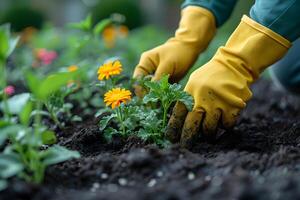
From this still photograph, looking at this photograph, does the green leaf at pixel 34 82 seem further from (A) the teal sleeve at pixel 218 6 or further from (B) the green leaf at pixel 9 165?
(A) the teal sleeve at pixel 218 6

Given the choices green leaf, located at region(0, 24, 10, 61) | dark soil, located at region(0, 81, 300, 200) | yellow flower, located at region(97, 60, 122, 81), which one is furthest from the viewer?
yellow flower, located at region(97, 60, 122, 81)

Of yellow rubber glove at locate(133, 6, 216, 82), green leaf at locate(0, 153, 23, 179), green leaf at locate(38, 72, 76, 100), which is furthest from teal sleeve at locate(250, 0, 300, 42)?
green leaf at locate(0, 153, 23, 179)

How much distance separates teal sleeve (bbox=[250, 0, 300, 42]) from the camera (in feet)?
6.31

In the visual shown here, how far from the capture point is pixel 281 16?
6.30 ft

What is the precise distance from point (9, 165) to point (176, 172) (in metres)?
0.49

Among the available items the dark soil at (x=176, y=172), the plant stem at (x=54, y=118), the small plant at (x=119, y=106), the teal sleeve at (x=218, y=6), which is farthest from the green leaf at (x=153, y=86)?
the teal sleeve at (x=218, y=6)

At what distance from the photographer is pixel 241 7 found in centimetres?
854

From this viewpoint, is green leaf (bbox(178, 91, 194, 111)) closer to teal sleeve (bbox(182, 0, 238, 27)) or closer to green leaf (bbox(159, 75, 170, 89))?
green leaf (bbox(159, 75, 170, 89))

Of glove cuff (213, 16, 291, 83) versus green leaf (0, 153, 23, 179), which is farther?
glove cuff (213, 16, 291, 83)

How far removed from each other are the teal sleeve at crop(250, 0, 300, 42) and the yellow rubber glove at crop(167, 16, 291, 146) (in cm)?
2

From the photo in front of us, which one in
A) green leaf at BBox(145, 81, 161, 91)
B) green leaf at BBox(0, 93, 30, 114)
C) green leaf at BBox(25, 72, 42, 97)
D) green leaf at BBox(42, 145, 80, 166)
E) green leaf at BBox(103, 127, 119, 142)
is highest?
green leaf at BBox(25, 72, 42, 97)

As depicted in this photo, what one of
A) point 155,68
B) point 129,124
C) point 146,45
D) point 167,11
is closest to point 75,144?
point 129,124

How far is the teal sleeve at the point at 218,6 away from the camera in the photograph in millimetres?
2508

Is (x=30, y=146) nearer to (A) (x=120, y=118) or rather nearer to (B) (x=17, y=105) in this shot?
(B) (x=17, y=105)
